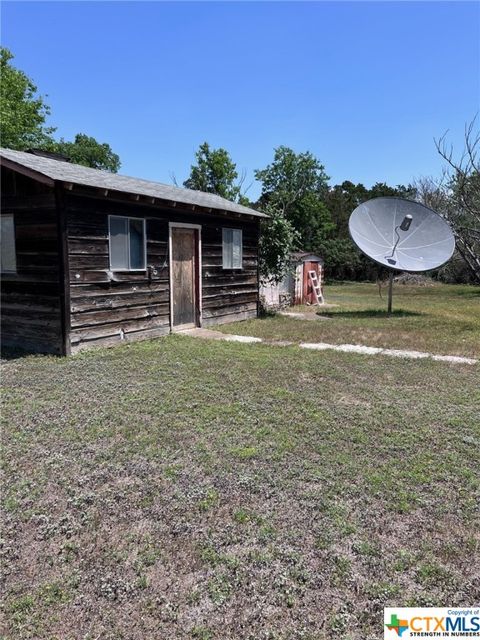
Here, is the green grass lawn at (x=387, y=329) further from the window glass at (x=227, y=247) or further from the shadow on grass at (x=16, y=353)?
the shadow on grass at (x=16, y=353)

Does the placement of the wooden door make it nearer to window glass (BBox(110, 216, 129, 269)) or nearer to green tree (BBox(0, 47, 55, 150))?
window glass (BBox(110, 216, 129, 269))

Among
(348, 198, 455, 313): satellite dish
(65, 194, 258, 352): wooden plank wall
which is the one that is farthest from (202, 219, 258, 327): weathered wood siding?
(348, 198, 455, 313): satellite dish

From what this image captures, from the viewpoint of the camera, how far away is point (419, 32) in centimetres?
901

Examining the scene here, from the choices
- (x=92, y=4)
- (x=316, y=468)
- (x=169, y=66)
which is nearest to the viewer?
(x=316, y=468)

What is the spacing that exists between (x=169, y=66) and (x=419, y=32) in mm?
5962

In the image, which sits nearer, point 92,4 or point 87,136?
point 92,4

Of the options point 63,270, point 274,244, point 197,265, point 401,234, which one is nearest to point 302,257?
point 274,244

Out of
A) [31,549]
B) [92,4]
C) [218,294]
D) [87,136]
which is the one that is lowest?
[31,549]

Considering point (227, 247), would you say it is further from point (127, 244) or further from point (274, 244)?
point (127, 244)

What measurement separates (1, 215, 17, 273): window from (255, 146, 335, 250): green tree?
25.2 meters

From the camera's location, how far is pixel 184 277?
943cm

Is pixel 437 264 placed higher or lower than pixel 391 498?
higher

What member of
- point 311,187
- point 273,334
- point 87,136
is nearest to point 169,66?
point 273,334

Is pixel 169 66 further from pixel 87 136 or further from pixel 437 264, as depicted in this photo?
pixel 87 136
